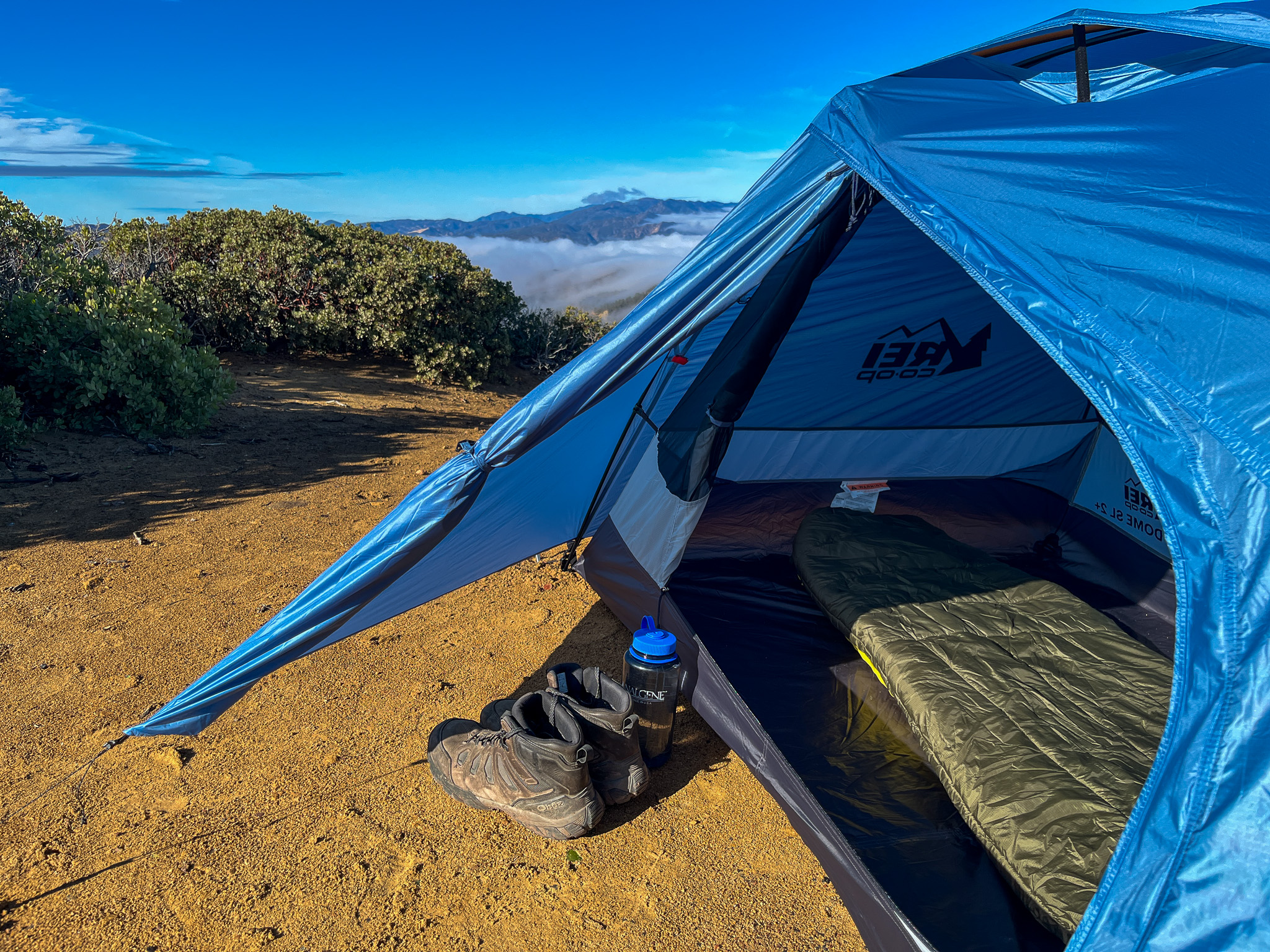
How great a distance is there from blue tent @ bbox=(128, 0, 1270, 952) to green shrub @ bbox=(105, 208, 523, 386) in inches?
232

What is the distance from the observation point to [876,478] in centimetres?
399

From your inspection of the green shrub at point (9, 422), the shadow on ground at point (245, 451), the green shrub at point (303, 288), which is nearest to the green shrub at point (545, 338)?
the green shrub at point (303, 288)

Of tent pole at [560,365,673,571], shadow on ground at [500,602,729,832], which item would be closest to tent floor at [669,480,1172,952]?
shadow on ground at [500,602,729,832]

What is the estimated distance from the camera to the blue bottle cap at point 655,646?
8.36 ft

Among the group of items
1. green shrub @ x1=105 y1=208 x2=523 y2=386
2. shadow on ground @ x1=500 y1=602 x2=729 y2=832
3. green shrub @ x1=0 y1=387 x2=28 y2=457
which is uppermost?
green shrub @ x1=105 y1=208 x2=523 y2=386

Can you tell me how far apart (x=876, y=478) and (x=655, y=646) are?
1.95m

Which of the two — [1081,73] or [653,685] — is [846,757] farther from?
[1081,73]

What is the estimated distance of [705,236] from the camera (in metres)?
2.31

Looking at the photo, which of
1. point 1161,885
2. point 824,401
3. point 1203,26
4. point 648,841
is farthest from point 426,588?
point 1203,26

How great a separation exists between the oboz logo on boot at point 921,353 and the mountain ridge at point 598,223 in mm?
37250

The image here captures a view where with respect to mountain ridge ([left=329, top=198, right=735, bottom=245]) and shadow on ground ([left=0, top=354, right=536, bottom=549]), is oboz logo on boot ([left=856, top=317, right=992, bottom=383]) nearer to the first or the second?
shadow on ground ([left=0, top=354, right=536, bottom=549])

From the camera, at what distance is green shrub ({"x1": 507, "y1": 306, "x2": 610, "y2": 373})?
11.0 metres

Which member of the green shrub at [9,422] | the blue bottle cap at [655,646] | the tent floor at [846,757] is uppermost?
the green shrub at [9,422]

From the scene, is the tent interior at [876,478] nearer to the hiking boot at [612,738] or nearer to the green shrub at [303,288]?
the hiking boot at [612,738]
